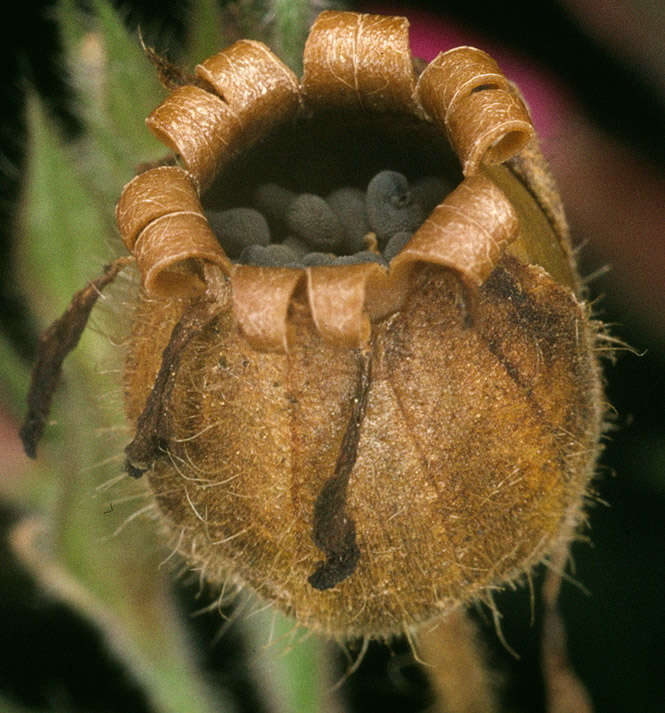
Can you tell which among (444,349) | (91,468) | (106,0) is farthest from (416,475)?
(106,0)

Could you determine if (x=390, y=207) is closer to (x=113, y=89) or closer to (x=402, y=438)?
(x=402, y=438)

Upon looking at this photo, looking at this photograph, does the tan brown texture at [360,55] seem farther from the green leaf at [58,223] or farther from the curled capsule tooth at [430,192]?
the green leaf at [58,223]

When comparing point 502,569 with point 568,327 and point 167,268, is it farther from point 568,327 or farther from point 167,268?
point 167,268

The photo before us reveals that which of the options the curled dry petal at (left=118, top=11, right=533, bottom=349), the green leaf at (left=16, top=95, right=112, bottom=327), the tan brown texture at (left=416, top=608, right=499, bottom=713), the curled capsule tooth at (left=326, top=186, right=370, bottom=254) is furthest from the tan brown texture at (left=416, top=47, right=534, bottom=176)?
the tan brown texture at (left=416, top=608, right=499, bottom=713)

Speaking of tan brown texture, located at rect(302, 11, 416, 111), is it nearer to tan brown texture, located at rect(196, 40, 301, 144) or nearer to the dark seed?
tan brown texture, located at rect(196, 40, 301, 144)

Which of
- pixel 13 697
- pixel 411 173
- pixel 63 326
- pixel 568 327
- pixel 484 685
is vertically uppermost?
pixel 568 327

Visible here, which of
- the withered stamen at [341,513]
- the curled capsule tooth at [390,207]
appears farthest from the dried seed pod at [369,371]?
the curled capsule tooth at [390,207]

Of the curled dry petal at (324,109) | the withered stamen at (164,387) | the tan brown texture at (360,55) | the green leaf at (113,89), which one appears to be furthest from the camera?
the green leaf at (113,89)
